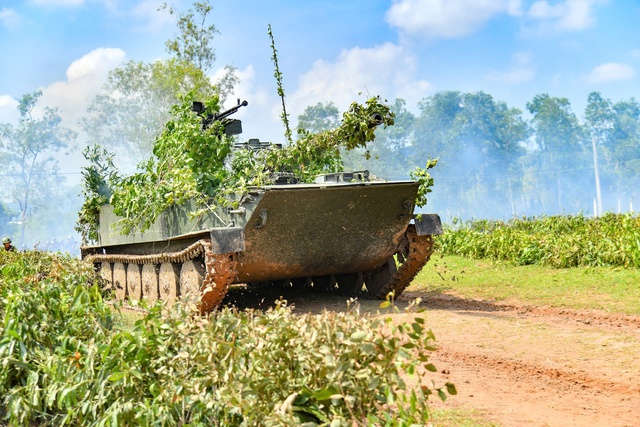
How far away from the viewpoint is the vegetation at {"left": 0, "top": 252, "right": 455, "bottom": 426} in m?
3.96

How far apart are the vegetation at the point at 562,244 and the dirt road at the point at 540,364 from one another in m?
4.00

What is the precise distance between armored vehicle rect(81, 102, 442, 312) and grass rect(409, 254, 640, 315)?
1758mm

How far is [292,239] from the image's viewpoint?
9.91 m

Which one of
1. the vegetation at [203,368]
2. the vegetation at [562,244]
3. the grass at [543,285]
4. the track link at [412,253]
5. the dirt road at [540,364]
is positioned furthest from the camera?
the vegetation at [562,244]

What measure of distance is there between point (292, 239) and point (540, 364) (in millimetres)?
3735

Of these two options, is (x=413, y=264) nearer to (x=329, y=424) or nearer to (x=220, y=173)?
(x=220, y=173)

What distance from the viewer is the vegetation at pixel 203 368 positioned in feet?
13.0

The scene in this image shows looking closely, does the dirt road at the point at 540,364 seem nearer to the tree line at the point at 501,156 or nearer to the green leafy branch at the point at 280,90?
the green leafy branch at the point at 280,90

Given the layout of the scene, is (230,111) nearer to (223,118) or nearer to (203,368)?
(223,118)

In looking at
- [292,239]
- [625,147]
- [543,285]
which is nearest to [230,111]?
[292,239]

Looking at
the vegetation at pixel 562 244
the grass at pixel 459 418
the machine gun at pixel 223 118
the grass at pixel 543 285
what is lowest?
the grass at pixel 543 285

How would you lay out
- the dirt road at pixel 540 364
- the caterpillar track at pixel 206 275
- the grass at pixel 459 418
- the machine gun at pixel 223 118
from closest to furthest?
the grass at pixel 459 418, the dirt road at pixel 540 364, the caterpillar track at pixel 206 275, the machine gun at pixel 223 118

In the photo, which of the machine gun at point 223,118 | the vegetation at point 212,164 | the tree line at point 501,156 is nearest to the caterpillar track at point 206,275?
the vegetation at point 212,164

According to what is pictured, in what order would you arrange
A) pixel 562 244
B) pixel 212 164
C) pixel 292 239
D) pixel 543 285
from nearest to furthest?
pixel 292 239, pixel 212 164, pixel 543 285, pixel 562 244
